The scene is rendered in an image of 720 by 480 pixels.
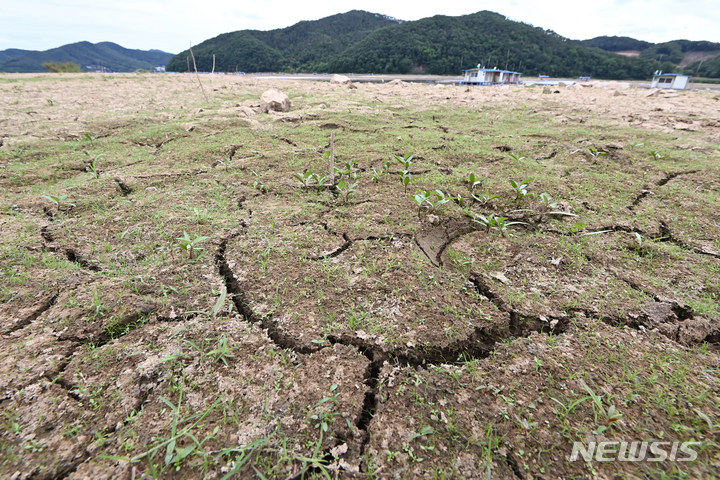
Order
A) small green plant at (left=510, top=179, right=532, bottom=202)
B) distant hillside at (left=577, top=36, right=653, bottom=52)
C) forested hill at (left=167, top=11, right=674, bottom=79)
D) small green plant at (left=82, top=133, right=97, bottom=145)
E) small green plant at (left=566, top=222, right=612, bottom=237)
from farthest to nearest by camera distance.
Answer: distant hillside at (left=577, top=36, right=653, bottom=52), forested hill at (left=167, top=11, right=674, bottom=79), small green plant at (left=82, top=133, right=97, bottom=145), small green plant at (left=510, top=179, right=532, bottom=202), small green plant at (left=566, top=222, right=612, bottom=237)

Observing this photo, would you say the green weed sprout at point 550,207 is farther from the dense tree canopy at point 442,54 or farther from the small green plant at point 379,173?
the dense tree canopy at point 442,54

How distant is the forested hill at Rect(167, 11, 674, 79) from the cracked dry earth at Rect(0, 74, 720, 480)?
2026 inches

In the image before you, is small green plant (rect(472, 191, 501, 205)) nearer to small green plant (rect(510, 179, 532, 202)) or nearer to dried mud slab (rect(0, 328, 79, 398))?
small green plant (rect(510, 179, 532, 202))

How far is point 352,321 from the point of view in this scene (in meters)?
1.26

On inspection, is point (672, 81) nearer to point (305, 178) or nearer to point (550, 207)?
point (550, 207)

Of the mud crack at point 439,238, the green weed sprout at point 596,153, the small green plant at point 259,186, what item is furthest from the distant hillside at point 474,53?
the mud crack at point 439,238

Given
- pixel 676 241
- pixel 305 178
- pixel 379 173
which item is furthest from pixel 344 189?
pixel 676 241

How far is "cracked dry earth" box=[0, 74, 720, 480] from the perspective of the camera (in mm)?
844

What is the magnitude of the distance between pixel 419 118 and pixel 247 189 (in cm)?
395

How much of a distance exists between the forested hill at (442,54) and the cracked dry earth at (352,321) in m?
51.5

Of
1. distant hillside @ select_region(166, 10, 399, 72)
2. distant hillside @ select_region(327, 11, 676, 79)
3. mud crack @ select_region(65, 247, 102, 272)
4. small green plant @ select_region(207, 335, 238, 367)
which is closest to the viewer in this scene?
small green plant @ select_region(207, 335, 238, 367)

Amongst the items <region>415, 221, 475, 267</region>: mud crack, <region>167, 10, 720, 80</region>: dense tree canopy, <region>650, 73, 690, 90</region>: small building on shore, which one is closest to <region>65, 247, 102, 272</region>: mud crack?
<region>415, 221, 475, 267</region>: mud crack

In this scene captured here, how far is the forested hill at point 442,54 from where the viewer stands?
4759 centimetres

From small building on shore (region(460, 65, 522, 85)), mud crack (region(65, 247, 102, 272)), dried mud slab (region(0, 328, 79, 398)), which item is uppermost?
small building on shore (region(460, 65, 522, 85))
